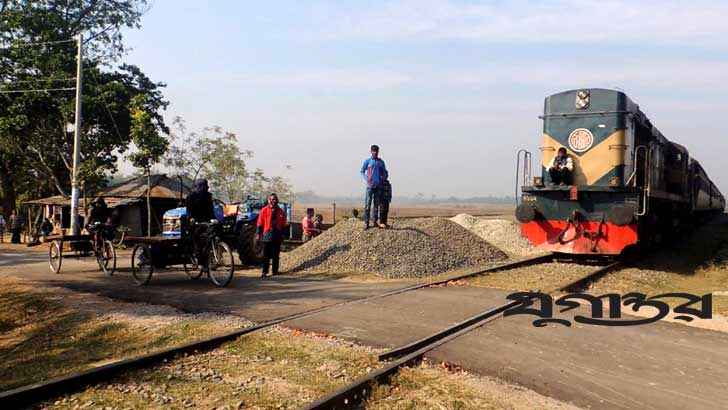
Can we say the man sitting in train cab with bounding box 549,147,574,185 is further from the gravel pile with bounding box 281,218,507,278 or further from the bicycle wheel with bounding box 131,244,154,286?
the bicycle wheel with bounding box 131,244,154,286

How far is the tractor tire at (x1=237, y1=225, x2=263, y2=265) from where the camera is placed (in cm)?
1438

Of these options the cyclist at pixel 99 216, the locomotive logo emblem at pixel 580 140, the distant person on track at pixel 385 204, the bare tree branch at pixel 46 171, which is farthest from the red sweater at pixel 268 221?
the bare tree branch at pixel 46 171

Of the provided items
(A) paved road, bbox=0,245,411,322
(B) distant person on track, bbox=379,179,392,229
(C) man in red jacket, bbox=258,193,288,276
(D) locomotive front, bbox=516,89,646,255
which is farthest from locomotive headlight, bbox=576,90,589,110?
(C) man in red jacket, bbox=258,193,288,276

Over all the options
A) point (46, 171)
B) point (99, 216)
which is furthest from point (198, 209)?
point (46, 171)

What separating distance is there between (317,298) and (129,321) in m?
2.80

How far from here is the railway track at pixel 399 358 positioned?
420cm

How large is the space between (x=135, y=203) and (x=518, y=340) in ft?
77.1

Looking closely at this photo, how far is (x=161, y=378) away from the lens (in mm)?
4820

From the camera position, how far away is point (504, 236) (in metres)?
19.6

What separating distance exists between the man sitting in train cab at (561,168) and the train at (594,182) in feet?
0.29

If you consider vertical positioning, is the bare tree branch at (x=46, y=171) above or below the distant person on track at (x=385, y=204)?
above

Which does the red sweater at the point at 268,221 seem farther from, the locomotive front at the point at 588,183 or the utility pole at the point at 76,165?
the utility pole at the point at 76,165

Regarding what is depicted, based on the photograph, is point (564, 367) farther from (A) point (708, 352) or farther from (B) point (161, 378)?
(B) point (161, 378)

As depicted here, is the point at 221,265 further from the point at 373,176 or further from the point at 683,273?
the point at 683,273
